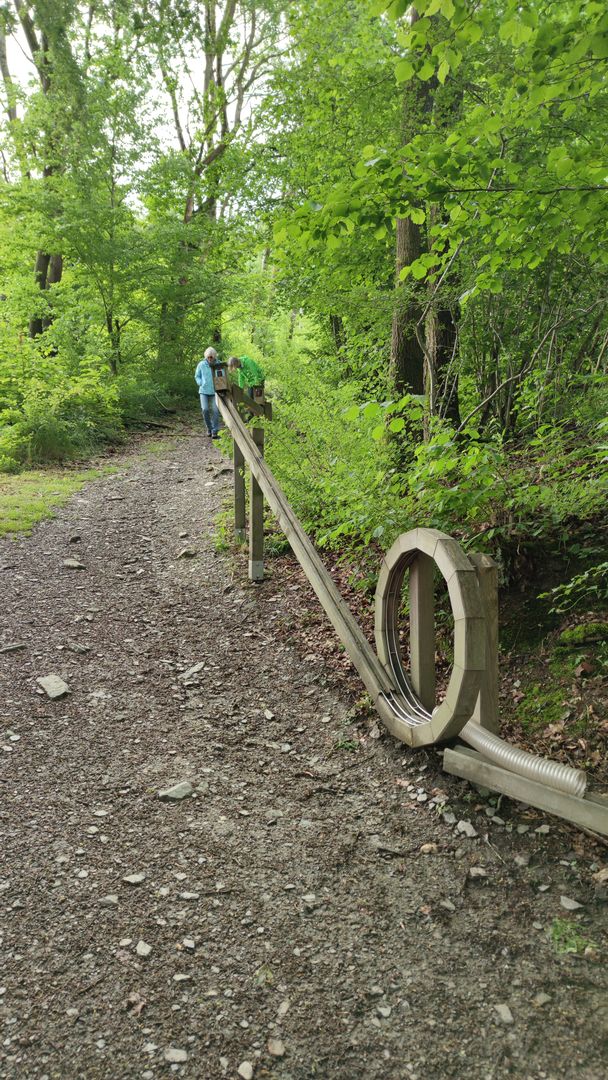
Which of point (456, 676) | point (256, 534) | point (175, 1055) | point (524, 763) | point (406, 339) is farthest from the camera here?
point (406, 339)

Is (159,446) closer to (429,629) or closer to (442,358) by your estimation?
(442,358)

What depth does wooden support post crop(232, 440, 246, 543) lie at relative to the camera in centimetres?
688

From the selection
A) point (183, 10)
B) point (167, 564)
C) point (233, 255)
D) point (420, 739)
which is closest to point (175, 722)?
point (420, 739)

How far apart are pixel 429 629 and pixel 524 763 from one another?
905mm

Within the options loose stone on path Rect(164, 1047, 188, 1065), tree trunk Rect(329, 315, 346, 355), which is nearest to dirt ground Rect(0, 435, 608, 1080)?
loose stone on path Rect(164, 1047, 188, 1065)

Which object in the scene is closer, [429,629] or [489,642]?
[489,642]

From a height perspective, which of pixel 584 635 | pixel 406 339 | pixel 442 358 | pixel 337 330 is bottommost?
pixel 584 635

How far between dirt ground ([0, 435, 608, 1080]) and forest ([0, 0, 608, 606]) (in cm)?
144

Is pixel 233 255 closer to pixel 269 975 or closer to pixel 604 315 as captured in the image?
pixel 604 315

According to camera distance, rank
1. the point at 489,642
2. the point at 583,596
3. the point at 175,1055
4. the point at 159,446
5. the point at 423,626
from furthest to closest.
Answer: the point at 159,446 < the point at 583,596 < the point at 423,626 < the point at 489,642 < the point at 175,1055

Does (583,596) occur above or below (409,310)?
below

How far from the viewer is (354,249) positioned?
855cm

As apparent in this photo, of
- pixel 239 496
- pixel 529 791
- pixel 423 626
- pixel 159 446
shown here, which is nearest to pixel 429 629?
pixel 423 626

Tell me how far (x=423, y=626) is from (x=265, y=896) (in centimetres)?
154
